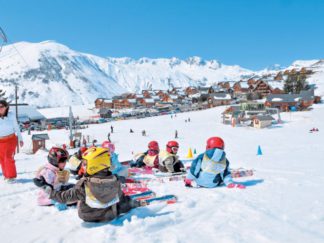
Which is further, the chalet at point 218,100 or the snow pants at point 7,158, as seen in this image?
the chalet at point 218,100

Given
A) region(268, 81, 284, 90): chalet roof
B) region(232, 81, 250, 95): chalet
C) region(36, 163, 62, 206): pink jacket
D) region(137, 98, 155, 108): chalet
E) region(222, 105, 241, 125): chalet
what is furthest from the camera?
region(137, 98, 155, 108): chalet

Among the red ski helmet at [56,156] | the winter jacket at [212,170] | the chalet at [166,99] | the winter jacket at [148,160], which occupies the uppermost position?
the chalet at [166,99]

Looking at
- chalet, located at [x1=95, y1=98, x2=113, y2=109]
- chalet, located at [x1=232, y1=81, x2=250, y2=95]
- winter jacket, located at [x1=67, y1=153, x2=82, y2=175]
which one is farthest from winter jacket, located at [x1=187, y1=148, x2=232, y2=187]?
chalet, located at [x1=95, y1=98, x2=113, y2=109]

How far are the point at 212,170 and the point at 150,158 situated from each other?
375 centimetres

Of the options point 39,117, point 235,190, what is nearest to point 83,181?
point 235,190

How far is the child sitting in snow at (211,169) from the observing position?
6.75 m

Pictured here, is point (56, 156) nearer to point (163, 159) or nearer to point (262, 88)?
point (163, 159)

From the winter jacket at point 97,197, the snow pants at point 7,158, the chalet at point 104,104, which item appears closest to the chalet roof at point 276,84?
the chalet at point 104,104

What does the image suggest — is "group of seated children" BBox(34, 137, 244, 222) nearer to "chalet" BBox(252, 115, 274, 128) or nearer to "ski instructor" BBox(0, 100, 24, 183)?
"ski instructor" BBox(0, 100, 24, 183)

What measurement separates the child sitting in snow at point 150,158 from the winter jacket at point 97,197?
537cm

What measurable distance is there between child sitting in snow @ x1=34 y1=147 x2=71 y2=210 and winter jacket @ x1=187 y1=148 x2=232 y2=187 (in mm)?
2845

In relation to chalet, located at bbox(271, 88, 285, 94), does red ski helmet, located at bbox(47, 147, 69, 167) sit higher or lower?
lower

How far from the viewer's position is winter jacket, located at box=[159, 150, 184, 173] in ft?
29.3

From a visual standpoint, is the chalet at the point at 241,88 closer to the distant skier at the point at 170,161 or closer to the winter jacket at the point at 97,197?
the distant skier at the point at 170,161
